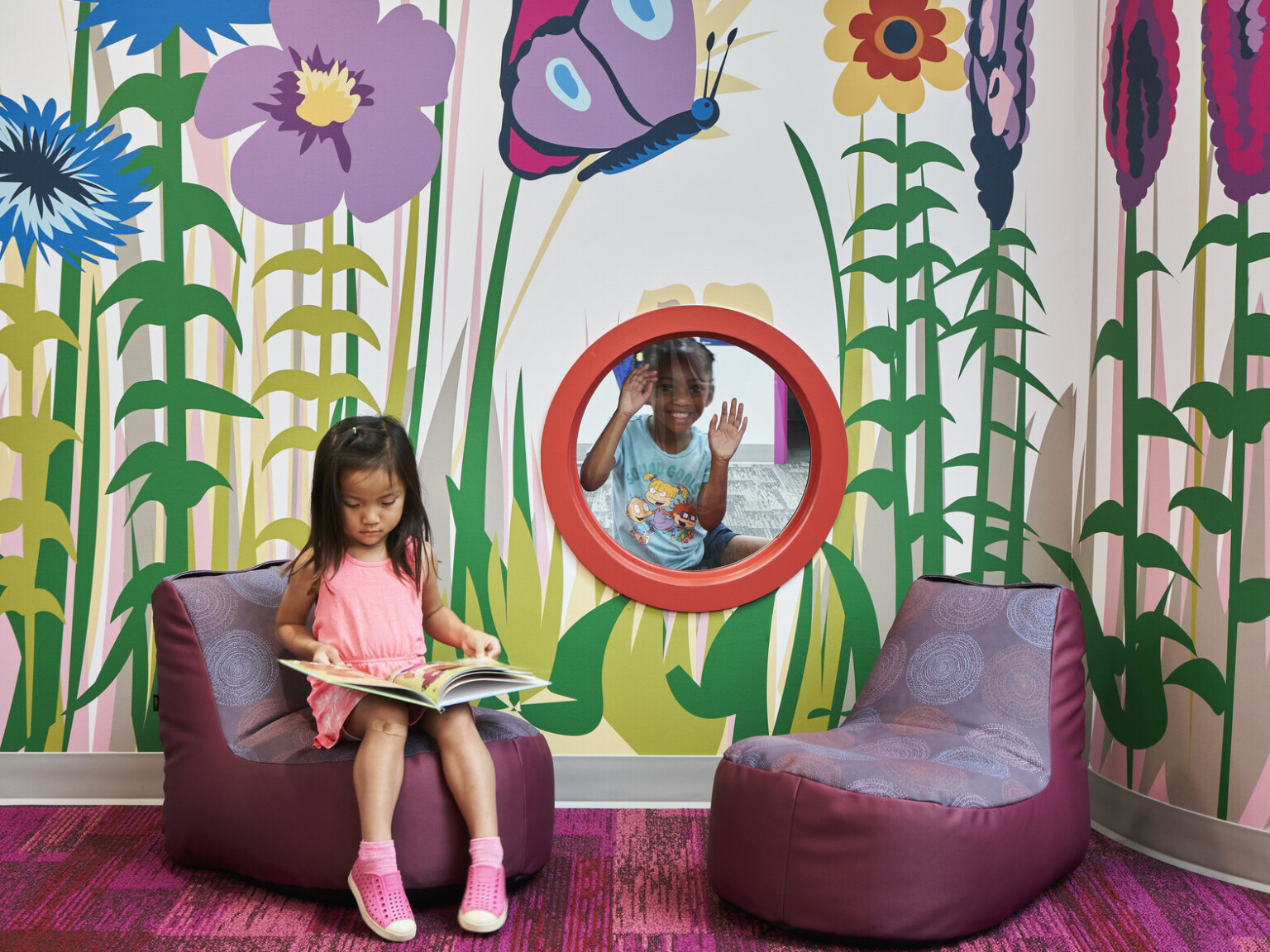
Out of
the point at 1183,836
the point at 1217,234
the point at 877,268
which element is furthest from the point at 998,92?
the point at 1183,836

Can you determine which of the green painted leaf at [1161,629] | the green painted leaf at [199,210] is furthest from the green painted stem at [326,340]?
the green painted leaf at [1161,629]

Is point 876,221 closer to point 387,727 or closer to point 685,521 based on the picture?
point 685,521

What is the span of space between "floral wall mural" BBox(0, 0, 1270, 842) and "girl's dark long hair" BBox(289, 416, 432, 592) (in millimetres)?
464

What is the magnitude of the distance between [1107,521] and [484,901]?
1936 mm

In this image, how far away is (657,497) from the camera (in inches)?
112

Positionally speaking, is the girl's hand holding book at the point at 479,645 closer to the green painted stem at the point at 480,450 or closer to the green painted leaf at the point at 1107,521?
the green painted stem at the point at 480,450

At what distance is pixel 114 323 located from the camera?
2709 mm

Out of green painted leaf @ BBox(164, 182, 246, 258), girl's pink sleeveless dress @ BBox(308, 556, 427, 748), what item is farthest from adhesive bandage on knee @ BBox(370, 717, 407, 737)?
green painted leaf @ BBox(164, 182, 246, 258)

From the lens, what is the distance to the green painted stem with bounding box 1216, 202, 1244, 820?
2225mm

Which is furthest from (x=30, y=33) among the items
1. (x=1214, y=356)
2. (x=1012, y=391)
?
(x=1214, y=356)

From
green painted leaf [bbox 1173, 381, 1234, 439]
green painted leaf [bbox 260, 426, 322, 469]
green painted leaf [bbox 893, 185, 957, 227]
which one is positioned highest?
green painted leaf [bbox 893, 185, 957, 227]

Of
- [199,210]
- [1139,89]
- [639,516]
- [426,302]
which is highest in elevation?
[1139,89]

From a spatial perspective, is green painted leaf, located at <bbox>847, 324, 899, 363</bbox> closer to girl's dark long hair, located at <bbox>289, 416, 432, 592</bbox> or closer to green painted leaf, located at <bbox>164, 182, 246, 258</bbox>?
girl's dark long hair, located at <bbox>289, 416, 432, 592</bbox>

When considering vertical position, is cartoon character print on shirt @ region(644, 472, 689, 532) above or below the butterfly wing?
below
